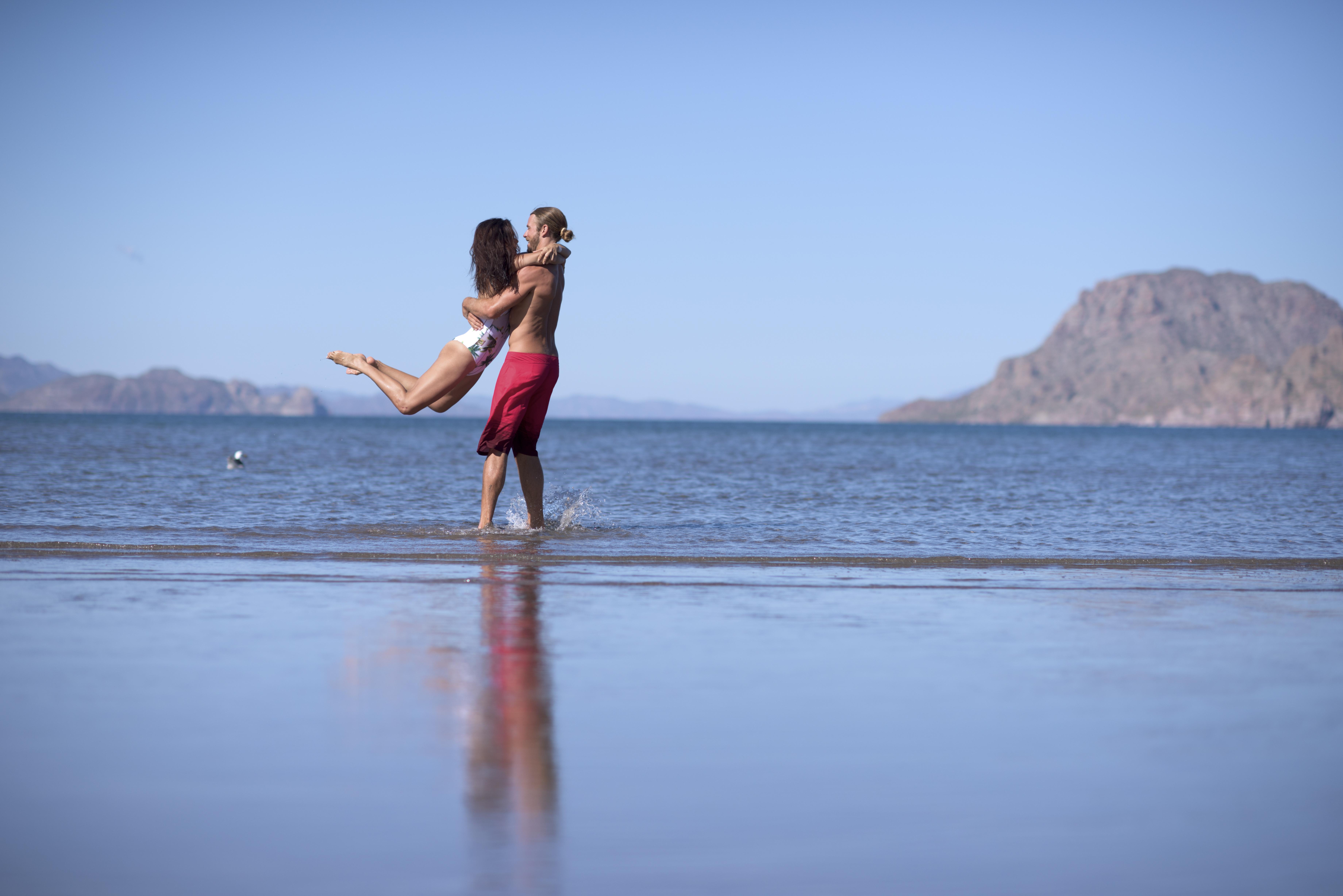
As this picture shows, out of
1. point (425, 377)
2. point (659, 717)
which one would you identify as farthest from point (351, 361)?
point (659, 717)

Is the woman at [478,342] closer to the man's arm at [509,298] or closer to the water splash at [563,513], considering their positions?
the man's arm at [509,298]

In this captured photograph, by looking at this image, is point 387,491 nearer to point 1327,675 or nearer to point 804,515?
point 804,515

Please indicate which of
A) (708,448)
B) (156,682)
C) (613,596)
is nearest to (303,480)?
(613,596)

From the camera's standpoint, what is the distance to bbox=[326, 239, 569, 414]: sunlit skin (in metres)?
8.84

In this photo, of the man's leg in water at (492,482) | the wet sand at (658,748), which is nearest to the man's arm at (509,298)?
the man's leg in water at (492,482)

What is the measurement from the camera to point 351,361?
911cm

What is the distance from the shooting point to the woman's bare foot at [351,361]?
29.9 ft

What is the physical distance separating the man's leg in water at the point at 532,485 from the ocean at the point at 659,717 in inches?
19.5

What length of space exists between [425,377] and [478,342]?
0.51 m

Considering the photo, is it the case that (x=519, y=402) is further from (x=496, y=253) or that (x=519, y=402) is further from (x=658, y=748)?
(x=658, y=748)

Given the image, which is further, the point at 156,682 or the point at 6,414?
the point at 6,414

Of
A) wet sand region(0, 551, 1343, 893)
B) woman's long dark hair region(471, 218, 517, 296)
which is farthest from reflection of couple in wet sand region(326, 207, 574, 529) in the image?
wet sand region(0, 551, 1343, 893)

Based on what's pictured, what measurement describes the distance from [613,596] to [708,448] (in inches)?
1830

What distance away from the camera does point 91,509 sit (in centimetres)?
1158
